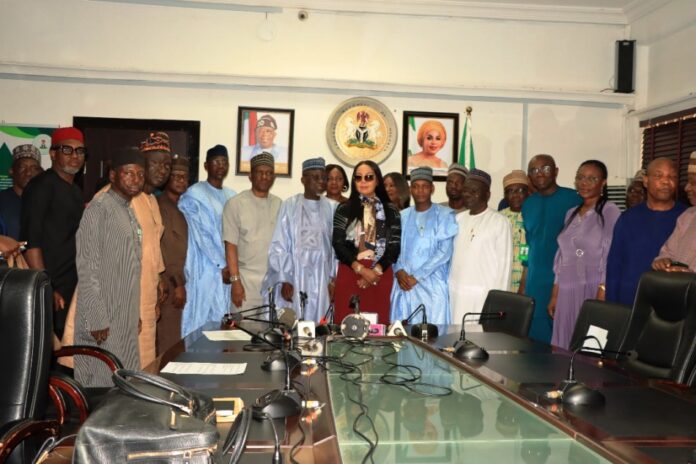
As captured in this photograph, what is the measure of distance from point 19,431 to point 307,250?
315cm

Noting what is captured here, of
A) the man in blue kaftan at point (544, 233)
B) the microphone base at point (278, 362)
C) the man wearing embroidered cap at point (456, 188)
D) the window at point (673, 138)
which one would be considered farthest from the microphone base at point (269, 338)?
the window at point (673, 138)

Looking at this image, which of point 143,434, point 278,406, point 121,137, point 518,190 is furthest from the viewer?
point 121,137

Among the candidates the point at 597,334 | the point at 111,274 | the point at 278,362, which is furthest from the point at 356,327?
the point at 111,274

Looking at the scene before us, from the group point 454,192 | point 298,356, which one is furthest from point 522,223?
point 298,356

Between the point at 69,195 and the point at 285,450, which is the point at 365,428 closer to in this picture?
the point at 285,450

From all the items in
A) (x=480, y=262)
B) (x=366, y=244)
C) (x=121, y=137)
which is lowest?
(x=480, y=262)

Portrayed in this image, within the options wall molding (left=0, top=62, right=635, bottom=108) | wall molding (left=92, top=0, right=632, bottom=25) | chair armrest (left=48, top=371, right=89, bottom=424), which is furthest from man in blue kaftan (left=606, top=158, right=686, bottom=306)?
wall molding (left=92, top=0, right=632, bottom=25)

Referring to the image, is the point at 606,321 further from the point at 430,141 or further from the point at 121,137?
the point at 121,137

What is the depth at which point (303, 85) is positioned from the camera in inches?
267

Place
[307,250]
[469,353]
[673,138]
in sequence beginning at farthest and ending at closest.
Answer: [673,138]
[307,250]
[469,353]

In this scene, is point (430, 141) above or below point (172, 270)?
above

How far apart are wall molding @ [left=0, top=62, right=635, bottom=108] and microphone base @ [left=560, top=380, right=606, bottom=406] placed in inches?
208

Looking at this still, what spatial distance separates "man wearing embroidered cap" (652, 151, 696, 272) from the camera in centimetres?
349

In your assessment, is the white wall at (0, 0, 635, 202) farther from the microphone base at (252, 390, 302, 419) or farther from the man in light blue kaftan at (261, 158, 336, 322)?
the microphone base at (252, 390, 302, 419)
